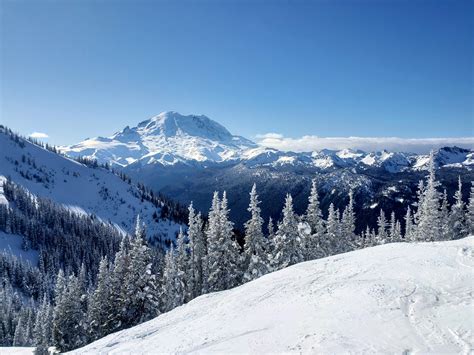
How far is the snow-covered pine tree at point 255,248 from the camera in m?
42.8

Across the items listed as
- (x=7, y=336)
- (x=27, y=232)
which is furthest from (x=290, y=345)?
(x=27, y=232)

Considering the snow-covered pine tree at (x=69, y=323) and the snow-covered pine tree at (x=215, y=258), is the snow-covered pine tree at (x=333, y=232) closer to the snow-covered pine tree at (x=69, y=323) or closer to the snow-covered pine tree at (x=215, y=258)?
the snow-covered pine tree at (x=215, y=258)

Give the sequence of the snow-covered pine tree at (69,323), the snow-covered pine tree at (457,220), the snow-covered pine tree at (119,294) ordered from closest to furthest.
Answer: the snow-covered pine tree at (119,294) → the snow-covered pine tree at (69,323) → the snow-covered pine tree at (457,220)

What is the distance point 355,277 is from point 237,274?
21.2m

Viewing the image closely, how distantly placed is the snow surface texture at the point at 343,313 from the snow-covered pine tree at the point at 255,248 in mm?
12863

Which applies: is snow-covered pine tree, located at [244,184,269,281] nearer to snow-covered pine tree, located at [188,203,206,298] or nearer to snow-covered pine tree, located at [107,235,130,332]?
snow-covered pine tree, located at [188,203,206,298]

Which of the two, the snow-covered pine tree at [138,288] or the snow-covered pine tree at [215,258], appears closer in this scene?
the snow-covered pine tree at [138,288]

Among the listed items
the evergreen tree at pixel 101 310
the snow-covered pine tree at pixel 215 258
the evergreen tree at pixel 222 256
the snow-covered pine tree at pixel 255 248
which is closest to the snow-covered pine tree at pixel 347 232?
the snow-covered pine tree at pixel 255 248

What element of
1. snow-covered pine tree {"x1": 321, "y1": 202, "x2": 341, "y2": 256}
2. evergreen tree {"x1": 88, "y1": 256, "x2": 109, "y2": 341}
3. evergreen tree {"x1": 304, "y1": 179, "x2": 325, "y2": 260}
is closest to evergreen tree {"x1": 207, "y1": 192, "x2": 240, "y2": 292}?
evergreen tree {"x1": 304, "y1": 179, "x2": 325, "y2": 260}

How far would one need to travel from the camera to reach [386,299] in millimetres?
19797

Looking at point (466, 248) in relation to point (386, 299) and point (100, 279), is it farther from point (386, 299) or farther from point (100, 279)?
point (100, 279)

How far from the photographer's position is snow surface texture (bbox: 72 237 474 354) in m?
16.1

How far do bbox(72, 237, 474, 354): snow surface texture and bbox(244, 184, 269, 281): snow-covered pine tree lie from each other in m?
12.9

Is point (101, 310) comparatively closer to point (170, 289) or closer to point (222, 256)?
point (170, 289)
